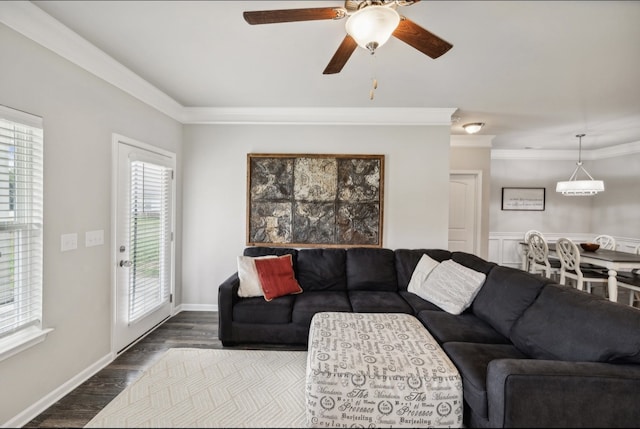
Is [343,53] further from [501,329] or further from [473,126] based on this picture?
[473,126]

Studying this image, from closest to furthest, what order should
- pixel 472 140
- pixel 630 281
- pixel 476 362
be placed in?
1. pixel 476 362
2. pixel 630 281
3. pixel 472 140

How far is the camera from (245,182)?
3580mm

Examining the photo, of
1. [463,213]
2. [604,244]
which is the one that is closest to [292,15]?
[463,213]

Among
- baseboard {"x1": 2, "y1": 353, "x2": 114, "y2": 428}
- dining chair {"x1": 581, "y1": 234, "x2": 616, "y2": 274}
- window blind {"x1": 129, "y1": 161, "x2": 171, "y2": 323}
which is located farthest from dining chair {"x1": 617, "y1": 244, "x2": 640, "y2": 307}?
baseboard {"x1": 2, "y1": 353, "x2": 114, "y2": 428}

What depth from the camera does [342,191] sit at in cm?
353

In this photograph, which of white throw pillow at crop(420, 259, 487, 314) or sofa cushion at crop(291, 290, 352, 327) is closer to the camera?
white throw pillow at crop(420, 259, 487, 314)

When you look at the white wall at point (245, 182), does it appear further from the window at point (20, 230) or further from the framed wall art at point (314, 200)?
the window at point (20, 230)

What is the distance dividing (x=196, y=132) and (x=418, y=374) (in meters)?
3.56

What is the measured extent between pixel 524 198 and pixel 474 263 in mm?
4164

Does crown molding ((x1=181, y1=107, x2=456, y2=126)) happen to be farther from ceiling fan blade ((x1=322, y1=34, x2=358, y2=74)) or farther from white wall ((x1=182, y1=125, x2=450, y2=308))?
ceiling fan blade ((x1=322, y1=34, x2=358, y2=74))

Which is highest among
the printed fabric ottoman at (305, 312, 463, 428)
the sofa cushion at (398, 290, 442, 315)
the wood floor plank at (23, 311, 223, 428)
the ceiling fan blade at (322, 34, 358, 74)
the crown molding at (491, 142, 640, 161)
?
the crown molding at (491, 142, 640, 161)

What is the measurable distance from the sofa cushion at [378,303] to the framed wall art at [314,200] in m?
0.76

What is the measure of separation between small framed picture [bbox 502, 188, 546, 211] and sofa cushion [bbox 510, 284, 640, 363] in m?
4.64

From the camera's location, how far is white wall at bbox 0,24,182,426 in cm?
172
